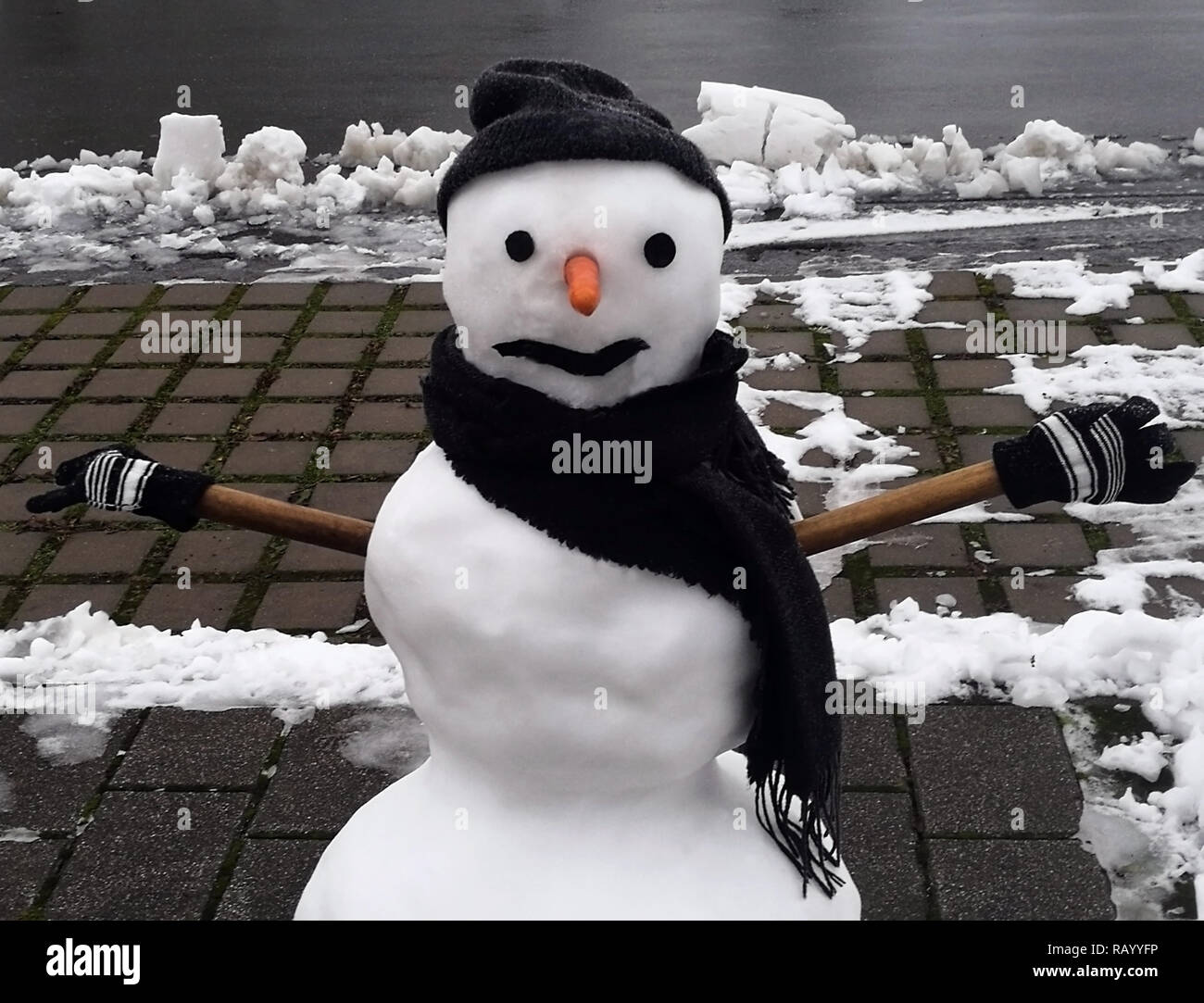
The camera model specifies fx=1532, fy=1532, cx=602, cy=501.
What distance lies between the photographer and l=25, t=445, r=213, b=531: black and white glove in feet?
8.64

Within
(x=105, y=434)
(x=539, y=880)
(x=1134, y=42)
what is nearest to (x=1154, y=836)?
(x=539, y=880)

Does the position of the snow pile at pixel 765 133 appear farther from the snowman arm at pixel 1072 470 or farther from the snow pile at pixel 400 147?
the snowman arm at pixel 1072 470

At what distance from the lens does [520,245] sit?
90.0 inches

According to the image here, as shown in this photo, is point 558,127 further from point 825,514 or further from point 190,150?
point 190,150

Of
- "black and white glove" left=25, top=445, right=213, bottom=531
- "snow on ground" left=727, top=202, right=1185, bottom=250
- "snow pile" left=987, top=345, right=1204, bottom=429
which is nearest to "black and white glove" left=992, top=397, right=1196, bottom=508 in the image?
"black and white glove" left=25, top=445, right=213, bottom=531

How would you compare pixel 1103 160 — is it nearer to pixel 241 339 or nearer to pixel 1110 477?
pixel 241 339

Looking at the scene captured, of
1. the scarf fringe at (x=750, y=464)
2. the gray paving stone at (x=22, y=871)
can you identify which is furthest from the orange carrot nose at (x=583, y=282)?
the gray paving stone at (x=22, y=871)

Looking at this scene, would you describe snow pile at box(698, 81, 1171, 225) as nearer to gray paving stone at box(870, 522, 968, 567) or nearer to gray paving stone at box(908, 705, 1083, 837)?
gray paving stone at box(870, 522, 968, 567)

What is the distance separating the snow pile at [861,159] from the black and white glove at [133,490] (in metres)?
4.99

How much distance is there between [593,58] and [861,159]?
335 centimetres

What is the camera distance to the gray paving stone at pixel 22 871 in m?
3.33

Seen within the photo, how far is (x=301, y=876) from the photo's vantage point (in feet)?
11.1

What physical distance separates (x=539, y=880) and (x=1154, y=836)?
5.15 ft

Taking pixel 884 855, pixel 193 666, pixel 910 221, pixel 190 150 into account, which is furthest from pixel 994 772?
pixel 190 150
